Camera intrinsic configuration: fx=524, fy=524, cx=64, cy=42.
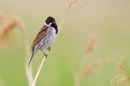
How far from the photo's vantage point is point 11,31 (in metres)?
4.33

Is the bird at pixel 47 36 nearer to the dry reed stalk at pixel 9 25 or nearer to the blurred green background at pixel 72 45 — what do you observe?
the blurred green background at pixel 72 45

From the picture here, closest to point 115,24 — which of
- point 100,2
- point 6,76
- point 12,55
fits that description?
point 100,2

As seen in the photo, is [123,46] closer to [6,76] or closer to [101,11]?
[6,76]

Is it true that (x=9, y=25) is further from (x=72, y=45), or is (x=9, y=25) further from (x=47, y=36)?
(x=72, y=45)

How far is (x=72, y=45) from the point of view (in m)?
8.28

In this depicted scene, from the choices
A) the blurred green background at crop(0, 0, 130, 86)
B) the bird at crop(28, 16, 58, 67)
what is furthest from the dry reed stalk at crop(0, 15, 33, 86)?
the bird at crop(28, 16, 58, 67)

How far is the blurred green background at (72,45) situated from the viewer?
17.3 feet

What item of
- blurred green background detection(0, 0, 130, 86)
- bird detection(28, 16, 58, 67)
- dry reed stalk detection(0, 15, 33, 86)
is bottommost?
blurred green background detection(0, 0, 130, 86)

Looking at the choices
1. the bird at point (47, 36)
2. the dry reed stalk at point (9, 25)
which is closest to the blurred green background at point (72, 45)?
the dry reed stalk at point (9, 25)

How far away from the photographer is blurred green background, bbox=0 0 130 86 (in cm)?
528

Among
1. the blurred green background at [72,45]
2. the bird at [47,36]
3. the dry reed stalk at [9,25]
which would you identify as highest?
the dry reed stalk at [9,25]

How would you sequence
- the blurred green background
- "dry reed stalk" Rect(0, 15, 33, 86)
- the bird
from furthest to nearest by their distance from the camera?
the bird < the blurred green background < "dry reed stalk" Rect(0, 15, 33, 86)

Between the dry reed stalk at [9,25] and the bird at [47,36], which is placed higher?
the dry reed stalk at [9,25]

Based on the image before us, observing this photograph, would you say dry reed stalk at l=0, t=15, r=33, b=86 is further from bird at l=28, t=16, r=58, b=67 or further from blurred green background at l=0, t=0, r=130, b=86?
bird at l=28, t=16, r=58, b=67
